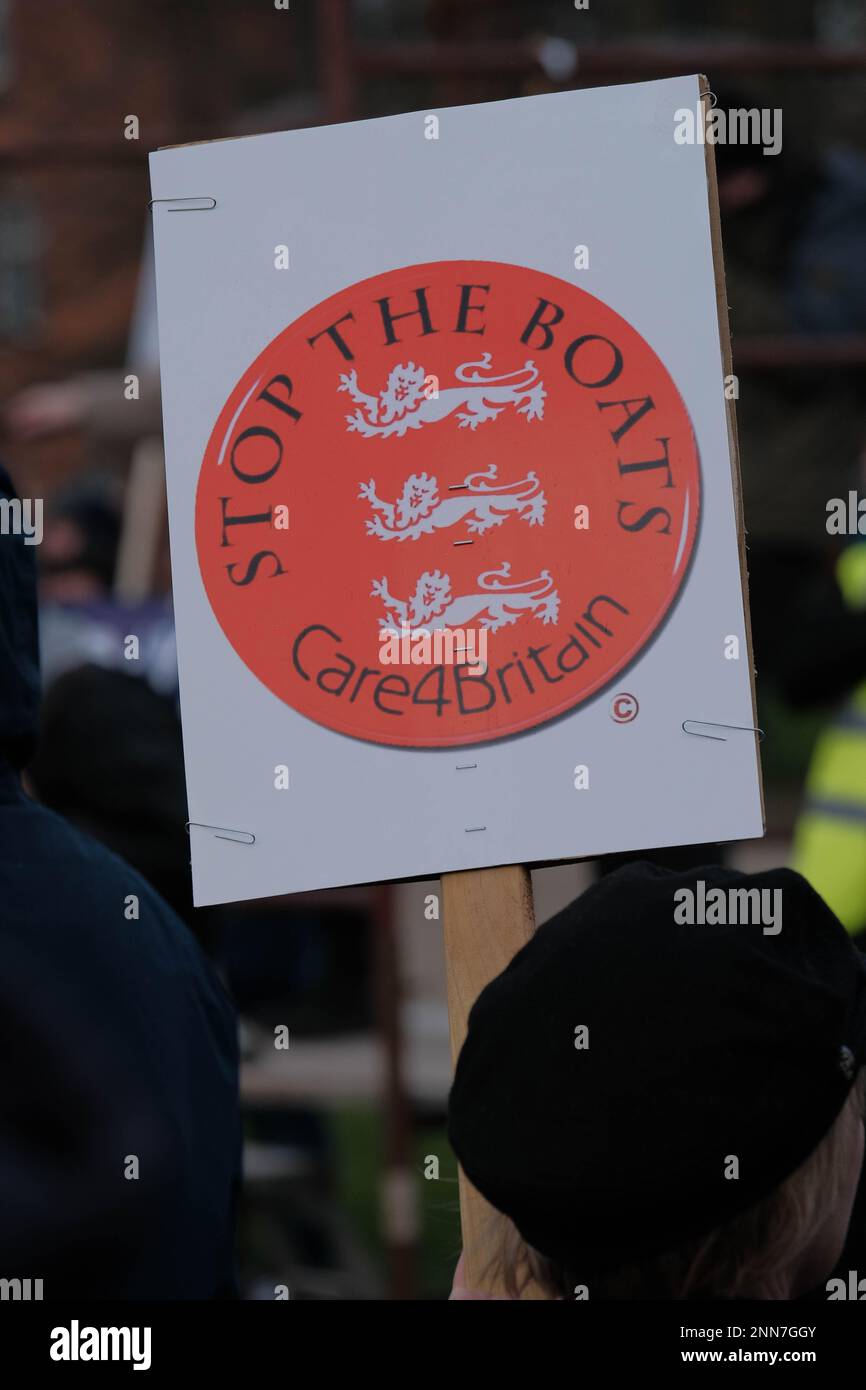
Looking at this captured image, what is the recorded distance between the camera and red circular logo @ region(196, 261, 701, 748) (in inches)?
66.1

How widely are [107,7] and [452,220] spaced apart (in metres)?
15.5

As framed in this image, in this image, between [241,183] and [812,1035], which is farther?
[241,183]

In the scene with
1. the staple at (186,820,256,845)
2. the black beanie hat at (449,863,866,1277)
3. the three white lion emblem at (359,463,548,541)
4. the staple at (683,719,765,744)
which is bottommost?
the black beanie hat at (449,863,866,1277)

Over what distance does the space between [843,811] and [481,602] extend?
1864 mm

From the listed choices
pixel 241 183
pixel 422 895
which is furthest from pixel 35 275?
pixel 241 183

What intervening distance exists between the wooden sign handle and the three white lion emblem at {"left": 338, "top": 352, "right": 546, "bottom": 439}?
1.34 feet

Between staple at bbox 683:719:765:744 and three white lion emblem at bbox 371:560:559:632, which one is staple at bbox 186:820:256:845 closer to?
three white lion emblem at bbox 371:560:559:632

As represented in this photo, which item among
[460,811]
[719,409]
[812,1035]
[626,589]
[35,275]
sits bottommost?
[812,1035]

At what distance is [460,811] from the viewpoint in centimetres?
167

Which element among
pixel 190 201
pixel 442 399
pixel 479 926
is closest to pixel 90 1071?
pixel 479 926

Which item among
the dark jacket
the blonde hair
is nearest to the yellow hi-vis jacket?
the dark jacket

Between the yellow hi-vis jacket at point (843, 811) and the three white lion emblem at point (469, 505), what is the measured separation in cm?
171

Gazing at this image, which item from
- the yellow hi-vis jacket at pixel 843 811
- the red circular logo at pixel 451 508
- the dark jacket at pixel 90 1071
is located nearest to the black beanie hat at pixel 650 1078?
the red circular logo at pixel 451 508

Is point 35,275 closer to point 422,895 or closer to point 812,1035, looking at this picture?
point 422,895
